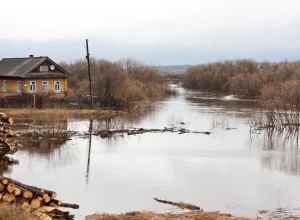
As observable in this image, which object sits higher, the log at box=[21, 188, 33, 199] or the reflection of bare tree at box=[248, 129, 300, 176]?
the log at box=[21, 188, 33, 199]

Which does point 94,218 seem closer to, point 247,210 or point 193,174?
point 247,210

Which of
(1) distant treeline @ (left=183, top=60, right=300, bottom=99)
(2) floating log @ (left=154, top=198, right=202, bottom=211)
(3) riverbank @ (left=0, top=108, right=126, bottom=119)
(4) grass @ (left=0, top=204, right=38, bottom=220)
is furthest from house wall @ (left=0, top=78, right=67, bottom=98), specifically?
(4) grass @ (left=0, top=204, right=38, bottom=220)

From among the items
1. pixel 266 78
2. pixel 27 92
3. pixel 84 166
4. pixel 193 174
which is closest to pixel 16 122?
pixel 27 92

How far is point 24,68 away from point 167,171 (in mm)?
26091

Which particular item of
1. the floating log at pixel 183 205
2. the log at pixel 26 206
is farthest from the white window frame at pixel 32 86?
the log at pixel 26 206

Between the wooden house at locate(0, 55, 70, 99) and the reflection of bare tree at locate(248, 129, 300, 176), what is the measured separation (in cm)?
1938

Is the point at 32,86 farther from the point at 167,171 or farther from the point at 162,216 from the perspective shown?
the point at 162,216

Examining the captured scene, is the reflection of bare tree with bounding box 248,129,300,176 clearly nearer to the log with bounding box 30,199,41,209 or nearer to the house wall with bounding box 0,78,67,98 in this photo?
the log with bounding box 30,199,41,209

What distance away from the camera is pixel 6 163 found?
16000mm

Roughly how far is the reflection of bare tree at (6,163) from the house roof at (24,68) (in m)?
21.3

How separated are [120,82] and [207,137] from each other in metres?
20.7

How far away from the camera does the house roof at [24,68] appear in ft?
123

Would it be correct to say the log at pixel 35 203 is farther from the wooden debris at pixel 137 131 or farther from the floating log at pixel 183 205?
the wooden debris at pixel 137 131

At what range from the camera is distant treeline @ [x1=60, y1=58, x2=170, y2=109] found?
40.6 m
